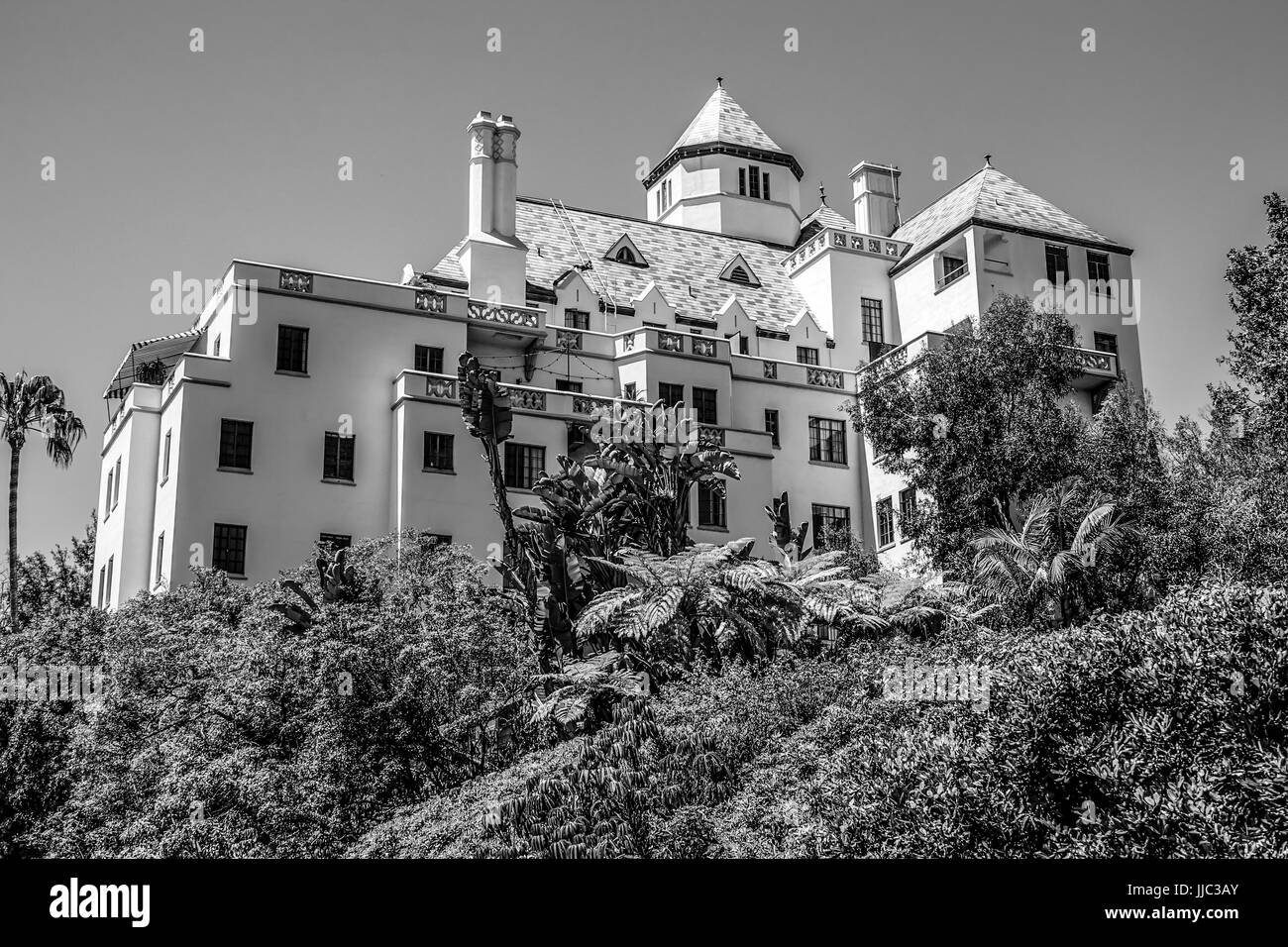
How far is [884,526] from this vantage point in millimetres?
47500

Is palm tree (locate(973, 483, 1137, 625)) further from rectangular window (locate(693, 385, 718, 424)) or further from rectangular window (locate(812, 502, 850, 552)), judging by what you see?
rectangular window (locate(693, 385, 718, 424))

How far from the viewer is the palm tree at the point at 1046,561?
98.0ft

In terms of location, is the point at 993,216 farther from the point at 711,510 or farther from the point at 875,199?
the point at 711,510

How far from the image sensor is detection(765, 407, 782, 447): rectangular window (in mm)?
48188

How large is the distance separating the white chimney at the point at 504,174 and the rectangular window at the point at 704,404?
908cm

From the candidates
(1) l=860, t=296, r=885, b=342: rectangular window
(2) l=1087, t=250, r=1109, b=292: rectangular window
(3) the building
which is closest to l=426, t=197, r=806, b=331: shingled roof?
(3) the building

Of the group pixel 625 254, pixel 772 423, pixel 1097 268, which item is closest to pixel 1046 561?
pixel 772 423

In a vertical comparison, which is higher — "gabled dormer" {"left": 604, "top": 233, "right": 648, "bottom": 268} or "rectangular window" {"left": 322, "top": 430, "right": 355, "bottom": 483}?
"gabled dormer" {"left": 604, "top": 233, "right": 648, "bottom": 268}

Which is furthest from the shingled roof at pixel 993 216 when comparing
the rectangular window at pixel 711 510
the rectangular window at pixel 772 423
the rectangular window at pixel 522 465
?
the rectangular window at pixel 522 465

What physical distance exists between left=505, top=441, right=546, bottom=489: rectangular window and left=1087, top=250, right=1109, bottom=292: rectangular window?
23103 millimetres
